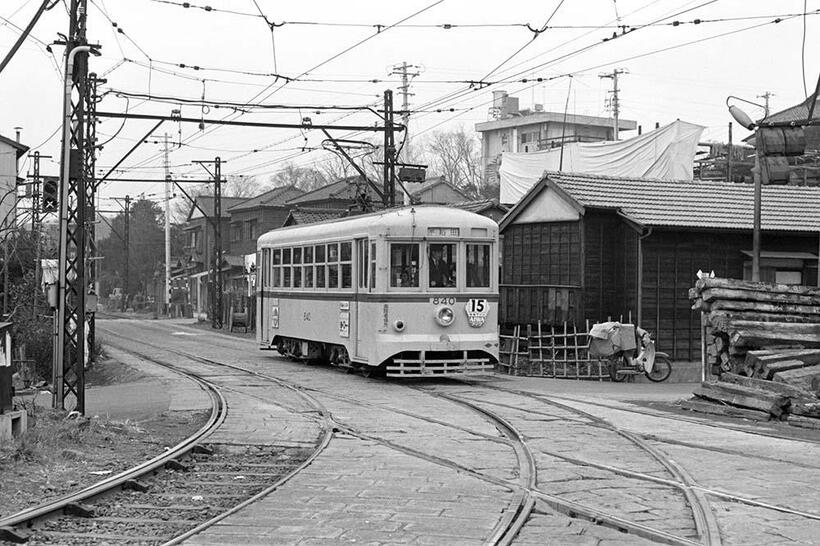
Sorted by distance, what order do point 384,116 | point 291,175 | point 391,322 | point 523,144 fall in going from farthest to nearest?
point 291,175, point 523,144, point 384,116, point 391,322

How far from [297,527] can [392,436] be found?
16.1 feet

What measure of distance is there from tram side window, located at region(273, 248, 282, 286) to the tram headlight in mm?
6144

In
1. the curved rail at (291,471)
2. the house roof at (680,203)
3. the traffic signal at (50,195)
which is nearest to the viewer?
the curved rail at (291,471)

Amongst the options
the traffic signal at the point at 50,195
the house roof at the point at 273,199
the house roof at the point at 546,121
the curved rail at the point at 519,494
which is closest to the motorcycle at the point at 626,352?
the curved rail at the point at 519,494

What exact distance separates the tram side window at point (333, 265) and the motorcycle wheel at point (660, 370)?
6518 mm

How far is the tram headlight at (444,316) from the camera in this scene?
1780 centimetres

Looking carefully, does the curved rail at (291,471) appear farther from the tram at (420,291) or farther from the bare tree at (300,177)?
the bare tree at (300,177)

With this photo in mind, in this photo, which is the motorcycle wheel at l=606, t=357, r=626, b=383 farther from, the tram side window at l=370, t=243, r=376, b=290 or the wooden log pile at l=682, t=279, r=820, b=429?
the tram side window at l=370, t=243, r=376, b=290

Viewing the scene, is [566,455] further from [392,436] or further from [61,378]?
[61,378]

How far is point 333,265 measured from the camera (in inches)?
779

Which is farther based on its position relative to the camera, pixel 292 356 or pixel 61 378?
pixel 292 356

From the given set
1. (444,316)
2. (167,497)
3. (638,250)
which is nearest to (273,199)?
(638,250)

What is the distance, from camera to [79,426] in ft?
39.2

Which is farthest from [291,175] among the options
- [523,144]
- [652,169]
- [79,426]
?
[79,426]
